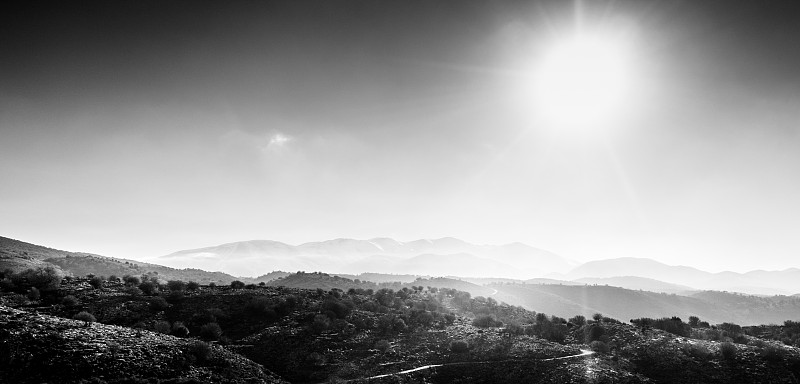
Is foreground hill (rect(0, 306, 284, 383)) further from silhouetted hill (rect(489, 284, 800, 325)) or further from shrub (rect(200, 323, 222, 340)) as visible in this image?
silhouetted hill (rect(489, 284, 800, 325))

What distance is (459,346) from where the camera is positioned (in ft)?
110

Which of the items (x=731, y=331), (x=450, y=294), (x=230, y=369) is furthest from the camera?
(x=450, y=294)

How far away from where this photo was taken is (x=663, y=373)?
2791 cm

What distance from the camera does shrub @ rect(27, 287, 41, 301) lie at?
34.5 metres

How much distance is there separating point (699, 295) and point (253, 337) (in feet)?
532

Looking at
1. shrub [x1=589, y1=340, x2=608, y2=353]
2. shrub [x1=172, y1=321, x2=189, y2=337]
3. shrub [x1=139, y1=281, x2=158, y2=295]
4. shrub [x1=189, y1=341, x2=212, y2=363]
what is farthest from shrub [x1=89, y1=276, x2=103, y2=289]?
shrub [x1=589, y1=340, x2=608, y2=353]

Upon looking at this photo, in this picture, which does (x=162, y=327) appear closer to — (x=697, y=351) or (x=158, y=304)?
(x=158, y=304)

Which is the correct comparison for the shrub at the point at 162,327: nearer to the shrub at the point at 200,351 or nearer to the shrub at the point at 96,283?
the shrub at the point at 200,351

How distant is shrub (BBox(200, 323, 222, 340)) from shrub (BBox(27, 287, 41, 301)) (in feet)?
50.5

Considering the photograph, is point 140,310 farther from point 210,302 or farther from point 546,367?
point 546,367

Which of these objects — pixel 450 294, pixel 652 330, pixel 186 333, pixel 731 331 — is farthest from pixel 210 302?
pixel 731 331

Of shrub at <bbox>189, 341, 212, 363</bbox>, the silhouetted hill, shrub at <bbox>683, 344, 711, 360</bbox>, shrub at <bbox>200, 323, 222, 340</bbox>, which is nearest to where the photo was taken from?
shrub at <bbox>189, 341, 212, 363</bbox>

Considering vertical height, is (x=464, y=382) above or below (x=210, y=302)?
below

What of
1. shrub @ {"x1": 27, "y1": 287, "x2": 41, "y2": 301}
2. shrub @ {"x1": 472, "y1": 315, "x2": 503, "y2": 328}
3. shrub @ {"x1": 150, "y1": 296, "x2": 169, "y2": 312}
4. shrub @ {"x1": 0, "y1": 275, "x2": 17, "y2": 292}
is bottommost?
shrub @ {"x1": 472, "y1": 315, "x2": 503, "y2": 328}
